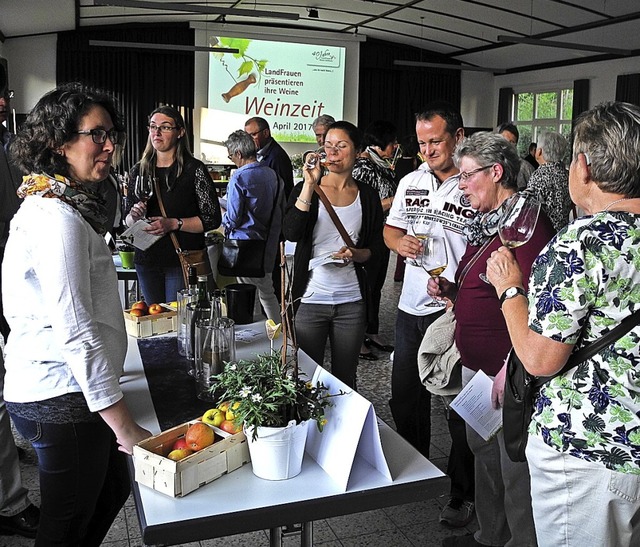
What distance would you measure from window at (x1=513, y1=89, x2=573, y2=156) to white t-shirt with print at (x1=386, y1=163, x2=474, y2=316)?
455 inches

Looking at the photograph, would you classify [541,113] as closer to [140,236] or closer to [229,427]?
[140,236]

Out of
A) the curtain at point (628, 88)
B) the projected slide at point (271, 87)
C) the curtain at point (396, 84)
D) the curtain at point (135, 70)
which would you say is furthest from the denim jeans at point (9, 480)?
the curtain at point (396, 84)

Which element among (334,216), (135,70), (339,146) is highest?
(135,70)

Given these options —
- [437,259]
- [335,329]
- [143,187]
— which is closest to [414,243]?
[437,259]

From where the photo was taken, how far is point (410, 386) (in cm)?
300

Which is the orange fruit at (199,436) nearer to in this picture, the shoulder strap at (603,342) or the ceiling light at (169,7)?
the shoulder strap at (603,342)

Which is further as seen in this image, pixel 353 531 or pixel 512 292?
pixel 353 531

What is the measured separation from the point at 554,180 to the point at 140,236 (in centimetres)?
296

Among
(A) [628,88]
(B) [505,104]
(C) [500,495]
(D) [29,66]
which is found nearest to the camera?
(C) [500,495]

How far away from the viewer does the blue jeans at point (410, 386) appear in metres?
2.95

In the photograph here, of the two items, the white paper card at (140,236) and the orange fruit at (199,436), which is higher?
the white paper card at (140,236)

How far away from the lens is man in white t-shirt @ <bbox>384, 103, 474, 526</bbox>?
2789 mm

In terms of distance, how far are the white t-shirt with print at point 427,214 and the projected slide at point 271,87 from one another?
1107 cm

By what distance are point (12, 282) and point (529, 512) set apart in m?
1.68
